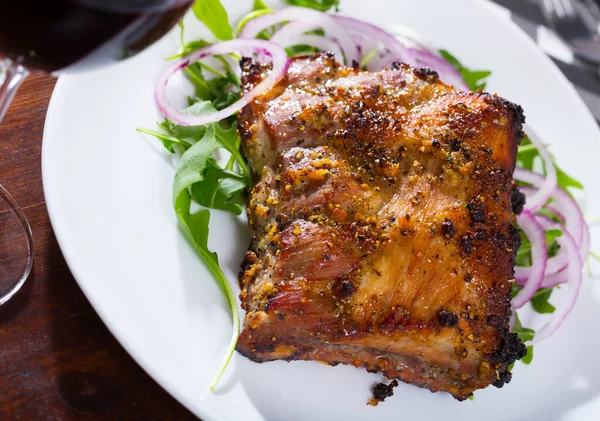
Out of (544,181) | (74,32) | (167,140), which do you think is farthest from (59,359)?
(544,181)

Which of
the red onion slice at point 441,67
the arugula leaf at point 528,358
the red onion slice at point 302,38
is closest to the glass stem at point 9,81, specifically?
the red onion slice at point 302,38

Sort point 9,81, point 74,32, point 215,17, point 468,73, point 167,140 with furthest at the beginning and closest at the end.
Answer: point 468,73 → point 215,17 → point 167,140 → point 9,81 → point 74,32

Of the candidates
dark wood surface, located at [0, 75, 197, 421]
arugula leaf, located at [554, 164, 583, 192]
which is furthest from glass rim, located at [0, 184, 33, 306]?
arugula leaf, located at [554, 164, 583, 192]

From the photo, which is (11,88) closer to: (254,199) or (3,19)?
(3,19)

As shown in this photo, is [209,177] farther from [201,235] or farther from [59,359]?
[59,359]

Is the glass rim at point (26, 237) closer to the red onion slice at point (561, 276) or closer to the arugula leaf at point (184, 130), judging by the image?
the arugula leaf at point (184, 130)

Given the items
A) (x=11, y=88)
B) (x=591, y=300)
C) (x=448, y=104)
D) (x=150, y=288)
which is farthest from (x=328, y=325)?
(x=591, y=300)

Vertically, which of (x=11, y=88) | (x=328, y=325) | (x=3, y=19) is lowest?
(x=328, y=325)
